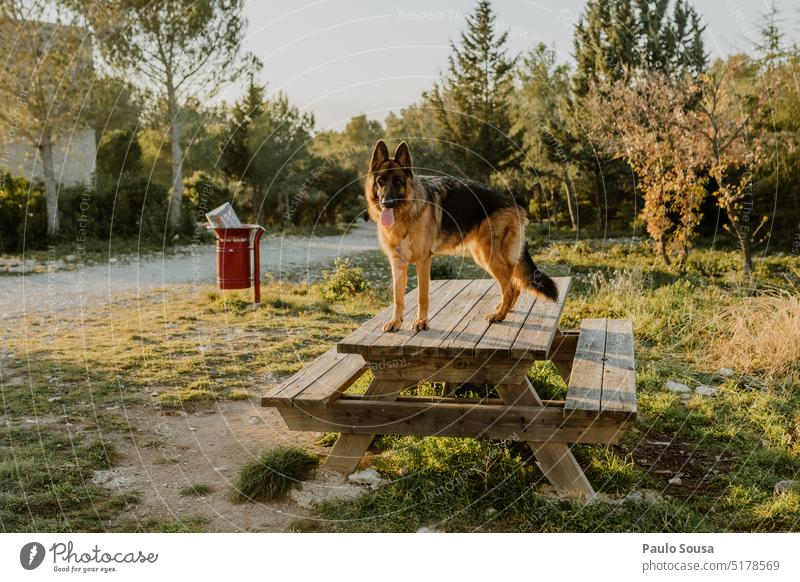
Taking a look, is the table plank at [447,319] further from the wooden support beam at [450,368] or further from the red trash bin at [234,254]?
the red trash bin at [234,254]

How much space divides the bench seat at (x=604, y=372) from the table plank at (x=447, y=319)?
3.04 ft

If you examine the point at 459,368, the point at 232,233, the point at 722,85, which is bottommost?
the point at 459,368

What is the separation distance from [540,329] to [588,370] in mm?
498

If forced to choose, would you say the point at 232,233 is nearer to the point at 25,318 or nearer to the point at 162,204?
the point at 25,318

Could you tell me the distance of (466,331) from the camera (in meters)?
4.80

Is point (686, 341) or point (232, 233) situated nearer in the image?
point (686, 341)

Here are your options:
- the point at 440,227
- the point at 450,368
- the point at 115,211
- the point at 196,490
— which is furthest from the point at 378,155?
the point at 115,211

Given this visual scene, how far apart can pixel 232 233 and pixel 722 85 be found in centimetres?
974

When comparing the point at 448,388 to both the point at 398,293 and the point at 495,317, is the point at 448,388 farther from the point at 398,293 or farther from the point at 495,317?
the point at 398,293

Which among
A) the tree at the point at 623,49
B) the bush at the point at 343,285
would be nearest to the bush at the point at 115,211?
the bush at the point at 343,285

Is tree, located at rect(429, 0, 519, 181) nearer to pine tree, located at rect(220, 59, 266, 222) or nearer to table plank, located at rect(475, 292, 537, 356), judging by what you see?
table plank, located at rect(475, 292, 537, 356)

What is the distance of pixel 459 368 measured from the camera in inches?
175

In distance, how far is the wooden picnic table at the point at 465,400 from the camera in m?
4.26
